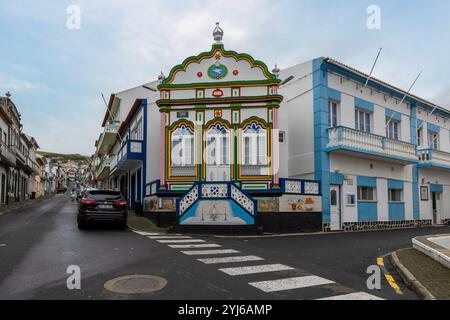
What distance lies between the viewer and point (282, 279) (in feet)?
22.0

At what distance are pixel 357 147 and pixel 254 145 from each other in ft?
17.1

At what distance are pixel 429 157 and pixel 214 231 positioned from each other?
15.9 meters

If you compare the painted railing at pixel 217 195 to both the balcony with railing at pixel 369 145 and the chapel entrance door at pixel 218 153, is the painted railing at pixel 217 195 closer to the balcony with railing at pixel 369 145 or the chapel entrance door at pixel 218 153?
the chapel entrance door at pixel 218 153

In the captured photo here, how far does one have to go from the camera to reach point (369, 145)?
63.8 feet

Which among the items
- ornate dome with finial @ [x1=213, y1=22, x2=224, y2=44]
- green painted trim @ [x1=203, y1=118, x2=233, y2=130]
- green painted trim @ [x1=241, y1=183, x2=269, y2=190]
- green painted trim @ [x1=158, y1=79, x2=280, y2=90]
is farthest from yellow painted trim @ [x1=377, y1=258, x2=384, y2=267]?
ornate dome with finial @ [x1=213, y1=22, x2=224, y2=44]

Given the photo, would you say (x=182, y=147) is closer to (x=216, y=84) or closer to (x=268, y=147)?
(x=216, y=84)

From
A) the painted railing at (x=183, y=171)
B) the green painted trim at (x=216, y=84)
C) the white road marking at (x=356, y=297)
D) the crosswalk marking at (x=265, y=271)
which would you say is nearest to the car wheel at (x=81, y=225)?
the painted railing at (x=183, y=171)

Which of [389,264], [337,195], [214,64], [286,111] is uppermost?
[214,64]

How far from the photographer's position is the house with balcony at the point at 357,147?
18609 millimetres

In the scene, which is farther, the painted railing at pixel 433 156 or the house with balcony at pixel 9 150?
the house with balcony at pixel 9 150

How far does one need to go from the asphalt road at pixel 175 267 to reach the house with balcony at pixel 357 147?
276 inches

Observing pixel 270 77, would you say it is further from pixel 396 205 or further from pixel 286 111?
pixel 396 205

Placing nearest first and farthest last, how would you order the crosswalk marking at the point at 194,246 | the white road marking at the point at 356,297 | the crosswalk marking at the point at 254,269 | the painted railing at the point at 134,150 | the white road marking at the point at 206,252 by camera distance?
the white road marking at the point at 356,297 < the crosswalk marking at the point at 254,269 < the white road marking at the point at 206,252 < the crosswalk marking at the point at 194,246 < the painted railing at the point at 134,150
